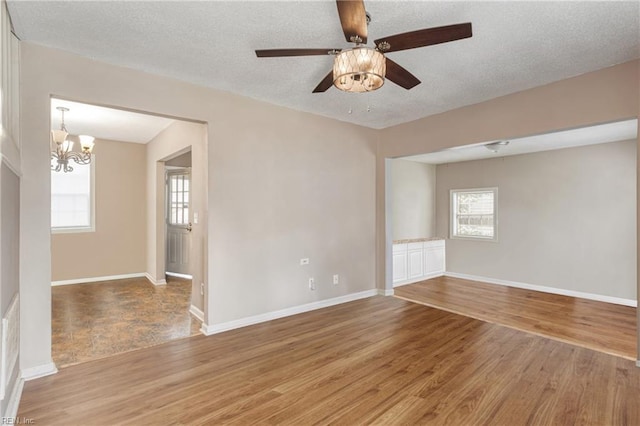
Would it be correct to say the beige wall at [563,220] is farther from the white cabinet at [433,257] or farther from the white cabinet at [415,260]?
the white cabinet at [415,260]

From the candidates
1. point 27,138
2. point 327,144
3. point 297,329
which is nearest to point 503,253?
point 327,144

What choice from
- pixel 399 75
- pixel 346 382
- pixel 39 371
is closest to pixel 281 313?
pixel 346 382

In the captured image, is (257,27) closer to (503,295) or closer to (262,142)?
(262,142)

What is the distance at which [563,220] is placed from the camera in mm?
5855

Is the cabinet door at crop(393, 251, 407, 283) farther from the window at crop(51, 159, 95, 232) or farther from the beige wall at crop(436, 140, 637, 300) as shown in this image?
the window at crop(51, 159, 95, 232)

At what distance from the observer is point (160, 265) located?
5.90 meters

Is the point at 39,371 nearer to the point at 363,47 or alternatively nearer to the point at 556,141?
the point at 363,47

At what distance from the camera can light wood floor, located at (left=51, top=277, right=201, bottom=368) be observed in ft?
10.5

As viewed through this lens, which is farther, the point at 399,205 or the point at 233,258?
the point at 399,205

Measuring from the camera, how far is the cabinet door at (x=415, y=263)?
6.48 m

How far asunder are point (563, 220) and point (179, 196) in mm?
7228

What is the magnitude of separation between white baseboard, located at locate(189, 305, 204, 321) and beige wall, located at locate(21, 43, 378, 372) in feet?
1.72

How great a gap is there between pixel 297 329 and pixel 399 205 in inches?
165

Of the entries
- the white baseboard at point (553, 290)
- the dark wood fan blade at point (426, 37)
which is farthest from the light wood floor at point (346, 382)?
the white baseboard at point (553, 290)
